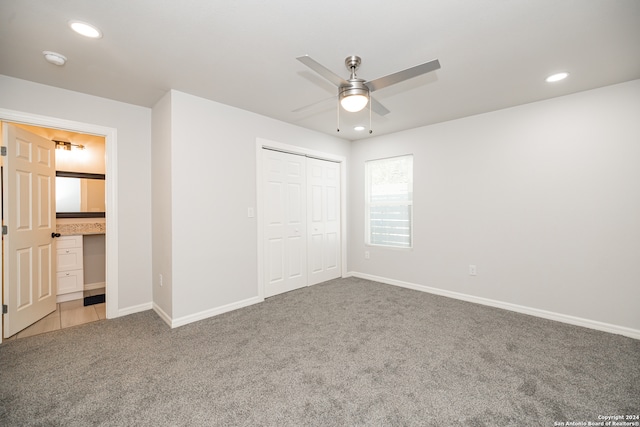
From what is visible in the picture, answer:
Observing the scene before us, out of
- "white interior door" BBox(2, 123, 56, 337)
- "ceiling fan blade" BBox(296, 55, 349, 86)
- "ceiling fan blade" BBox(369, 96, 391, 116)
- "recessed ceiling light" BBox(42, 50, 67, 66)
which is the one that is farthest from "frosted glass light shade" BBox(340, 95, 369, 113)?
"white interior door" BBox(2, 123, 56, 337)

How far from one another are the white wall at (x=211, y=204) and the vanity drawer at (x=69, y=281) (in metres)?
1.49

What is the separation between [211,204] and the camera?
3.11 metres

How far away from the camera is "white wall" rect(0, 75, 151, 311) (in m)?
2.90

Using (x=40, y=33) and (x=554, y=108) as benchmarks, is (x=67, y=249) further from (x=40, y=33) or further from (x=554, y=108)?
(x=554, y=108)

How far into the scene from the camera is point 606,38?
6.43ft

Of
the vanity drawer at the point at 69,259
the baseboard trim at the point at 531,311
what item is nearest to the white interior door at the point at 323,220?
the baseboard trim at the point at 531,311

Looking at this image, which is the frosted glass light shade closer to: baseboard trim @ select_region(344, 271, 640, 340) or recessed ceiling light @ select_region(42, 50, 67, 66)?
recessed ceiling light @ select_region(42, 50, 67, 66)

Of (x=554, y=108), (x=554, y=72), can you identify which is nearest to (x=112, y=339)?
(x=554, y=72)

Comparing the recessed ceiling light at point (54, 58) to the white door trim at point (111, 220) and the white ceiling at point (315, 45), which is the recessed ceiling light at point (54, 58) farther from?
the white door trim at point (111, 220)

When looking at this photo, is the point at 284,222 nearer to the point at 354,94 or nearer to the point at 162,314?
the point at 162,314

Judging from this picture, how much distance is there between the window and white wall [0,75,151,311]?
3233 millimetres

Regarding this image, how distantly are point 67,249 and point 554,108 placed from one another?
20.2 ft

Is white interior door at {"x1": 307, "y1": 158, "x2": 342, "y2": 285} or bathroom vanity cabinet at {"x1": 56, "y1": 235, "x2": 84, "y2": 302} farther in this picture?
white interior door at {"x1": 307, "y1": 158, "x2": 342, "y2": 285}

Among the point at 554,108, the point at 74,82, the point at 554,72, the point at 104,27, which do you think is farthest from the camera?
the point at 554,108
